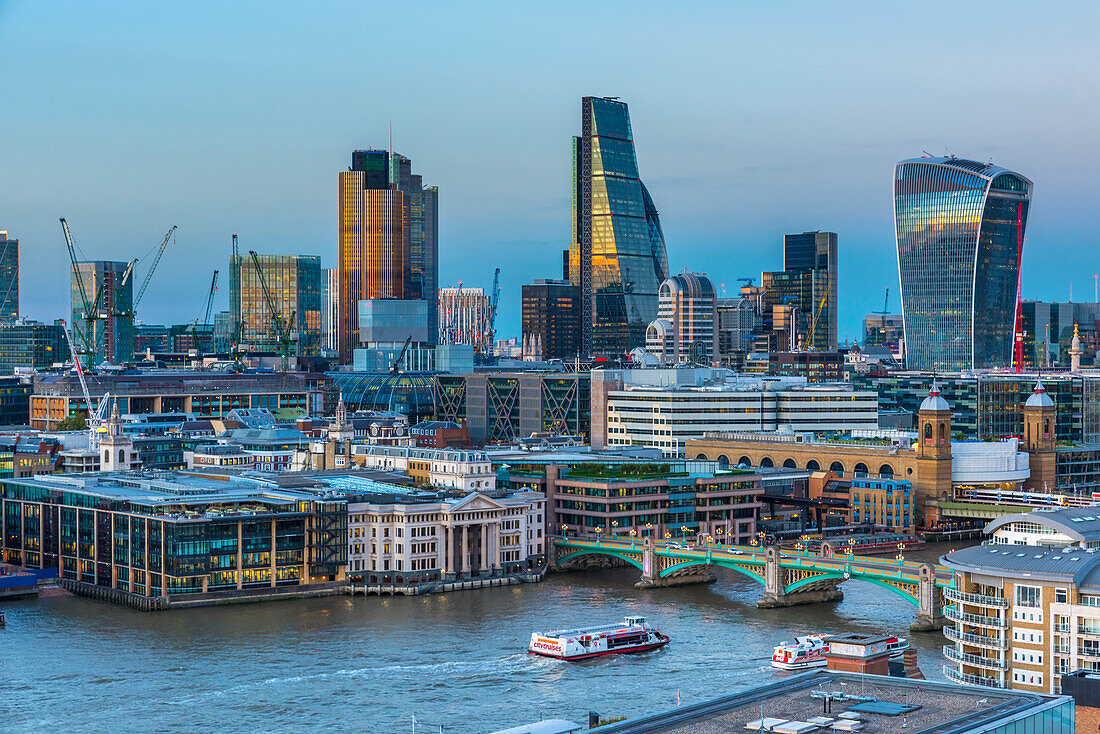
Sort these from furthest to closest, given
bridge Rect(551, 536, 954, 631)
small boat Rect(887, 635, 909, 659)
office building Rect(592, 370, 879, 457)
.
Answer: office building Rect(592, 370, 879, 457) < bridge Rect(551, 536, 954, 631) < small boat Rect(887, 635, 909, 659)

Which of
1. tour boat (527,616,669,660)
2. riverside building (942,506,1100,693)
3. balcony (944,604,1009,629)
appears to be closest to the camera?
riverside building (942,506,1100,693)

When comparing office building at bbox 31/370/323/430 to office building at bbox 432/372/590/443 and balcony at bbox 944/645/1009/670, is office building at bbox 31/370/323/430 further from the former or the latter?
balcony at bbox 944/645/1009/670

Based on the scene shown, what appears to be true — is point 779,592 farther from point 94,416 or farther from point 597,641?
point 94,416

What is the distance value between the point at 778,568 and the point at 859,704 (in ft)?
158

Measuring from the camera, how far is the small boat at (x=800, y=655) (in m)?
69.7

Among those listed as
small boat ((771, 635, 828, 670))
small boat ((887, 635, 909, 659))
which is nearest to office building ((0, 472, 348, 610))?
small boat ((771, 635, 828, 670))

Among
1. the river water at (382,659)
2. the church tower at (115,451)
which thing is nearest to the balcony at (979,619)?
the river water at (382,659)

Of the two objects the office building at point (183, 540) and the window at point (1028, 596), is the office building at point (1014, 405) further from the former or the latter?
the window at point (1028, 596)

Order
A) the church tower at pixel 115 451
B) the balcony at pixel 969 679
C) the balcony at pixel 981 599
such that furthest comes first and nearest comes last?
the church tower at pixel 115 451 → the balcony at pixel 981 599 → the balcony at pixel 969 679

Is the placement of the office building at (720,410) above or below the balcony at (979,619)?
above

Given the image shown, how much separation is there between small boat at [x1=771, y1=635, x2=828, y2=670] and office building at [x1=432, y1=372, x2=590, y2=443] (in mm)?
94557

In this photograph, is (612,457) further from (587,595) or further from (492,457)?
(587,595)

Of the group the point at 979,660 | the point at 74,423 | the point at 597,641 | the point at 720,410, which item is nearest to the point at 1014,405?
the point at 720,410

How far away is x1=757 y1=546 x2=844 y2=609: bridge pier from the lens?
87.6 m
